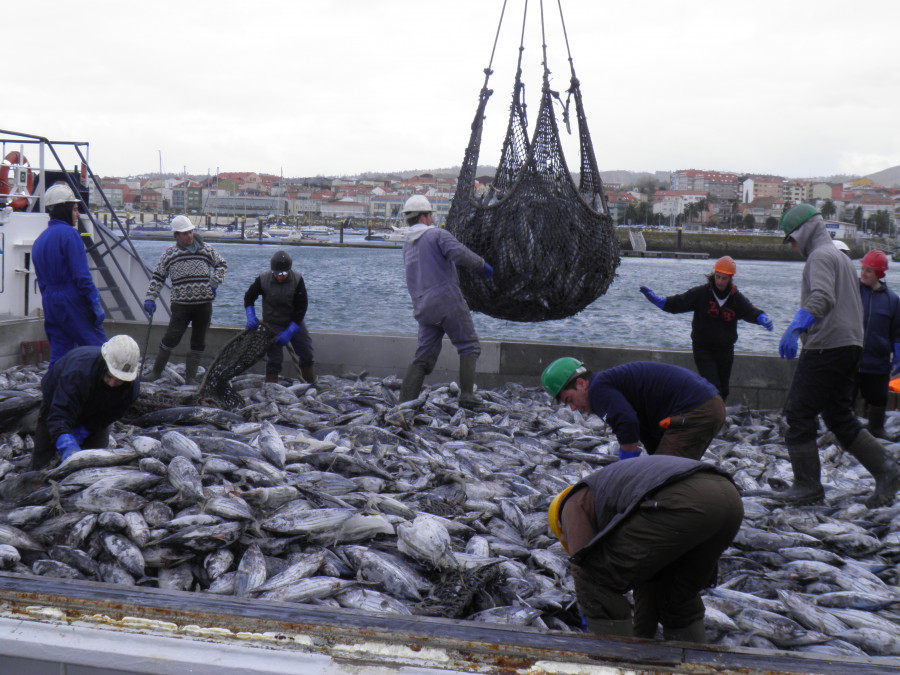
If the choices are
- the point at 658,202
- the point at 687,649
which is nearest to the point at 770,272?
the point at 658,202

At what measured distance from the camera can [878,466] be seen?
5.17 meters

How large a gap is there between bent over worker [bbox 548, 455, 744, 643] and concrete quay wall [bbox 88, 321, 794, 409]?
5.25 metres

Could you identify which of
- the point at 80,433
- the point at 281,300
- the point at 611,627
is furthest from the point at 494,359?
the point at 611,627

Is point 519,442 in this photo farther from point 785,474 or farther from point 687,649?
point 687,649

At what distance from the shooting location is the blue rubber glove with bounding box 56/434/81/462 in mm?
4512

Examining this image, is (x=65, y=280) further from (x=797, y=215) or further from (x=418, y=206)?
(x=797, y=215)

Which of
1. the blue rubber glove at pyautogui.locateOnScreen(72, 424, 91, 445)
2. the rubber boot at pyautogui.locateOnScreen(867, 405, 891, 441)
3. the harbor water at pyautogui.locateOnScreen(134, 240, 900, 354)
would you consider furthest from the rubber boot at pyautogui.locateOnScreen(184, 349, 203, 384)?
the rubber boot at pyautogui.locateOnScreen(867, 405, 891, 441)

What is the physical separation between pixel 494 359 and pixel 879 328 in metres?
3.71

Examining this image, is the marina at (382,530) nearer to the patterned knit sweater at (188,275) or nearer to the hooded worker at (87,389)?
the hooded worker at (87,389)

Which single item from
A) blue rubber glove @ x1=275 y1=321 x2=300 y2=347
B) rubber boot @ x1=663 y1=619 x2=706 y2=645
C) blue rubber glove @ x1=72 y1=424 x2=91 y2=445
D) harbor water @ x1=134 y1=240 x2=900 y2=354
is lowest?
harbor water @ x1=134 y1=240 x2=900 y2=354

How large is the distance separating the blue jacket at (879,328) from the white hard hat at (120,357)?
5.74m

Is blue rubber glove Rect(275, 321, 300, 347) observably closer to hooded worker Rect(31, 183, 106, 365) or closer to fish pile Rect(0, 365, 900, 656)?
fish pile Rect(0, 365, 900, 656)

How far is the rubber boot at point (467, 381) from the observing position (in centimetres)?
728

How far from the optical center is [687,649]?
2.36 m
